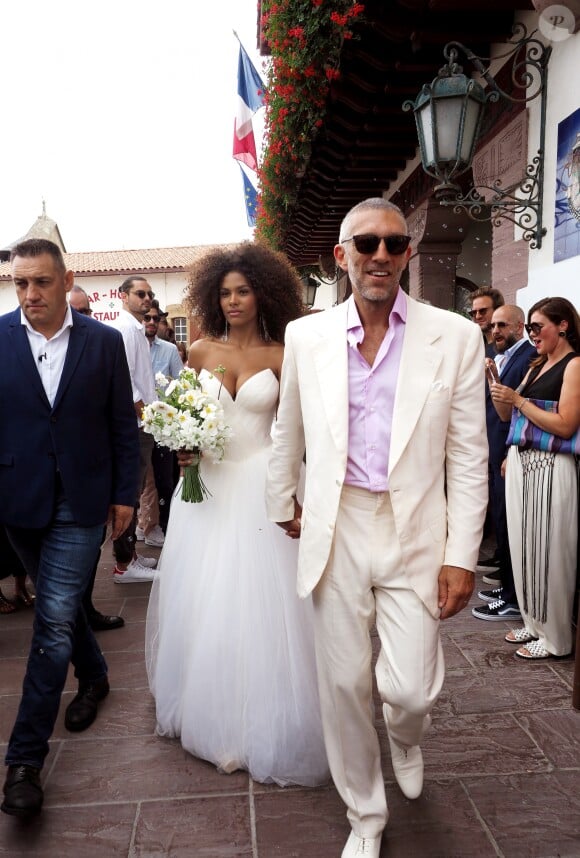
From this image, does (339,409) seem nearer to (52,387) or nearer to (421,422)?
(421,422)

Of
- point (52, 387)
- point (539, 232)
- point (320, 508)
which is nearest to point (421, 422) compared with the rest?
point (320, 508)

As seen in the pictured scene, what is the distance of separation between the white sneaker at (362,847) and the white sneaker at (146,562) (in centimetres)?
386

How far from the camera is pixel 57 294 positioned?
2887 millimetres

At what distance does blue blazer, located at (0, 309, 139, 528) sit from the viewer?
2.81m

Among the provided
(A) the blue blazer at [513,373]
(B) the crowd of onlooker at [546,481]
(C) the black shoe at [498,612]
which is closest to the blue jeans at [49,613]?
(B) the crowd of onlooker at [546,481]

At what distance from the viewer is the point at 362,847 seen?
2.29 metres

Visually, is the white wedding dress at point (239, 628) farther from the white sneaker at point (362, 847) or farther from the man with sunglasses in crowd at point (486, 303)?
the man with sunglasses in crowd at point (486, 303)

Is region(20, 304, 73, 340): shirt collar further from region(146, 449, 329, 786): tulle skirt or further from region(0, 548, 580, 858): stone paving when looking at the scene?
region(0, 548, 580, 858): stone paving

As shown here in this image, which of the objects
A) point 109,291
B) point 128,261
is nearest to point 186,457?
point 109,291

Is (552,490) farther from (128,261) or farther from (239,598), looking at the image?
(128,261)

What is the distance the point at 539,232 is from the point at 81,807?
4.50 meters

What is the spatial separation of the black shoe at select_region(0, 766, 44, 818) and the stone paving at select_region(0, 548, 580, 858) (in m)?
0.07

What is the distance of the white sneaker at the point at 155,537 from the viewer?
22.5 feet

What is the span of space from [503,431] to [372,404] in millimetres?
3224
